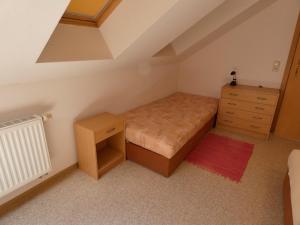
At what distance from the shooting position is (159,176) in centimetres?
210

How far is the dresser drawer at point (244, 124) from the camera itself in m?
2.90

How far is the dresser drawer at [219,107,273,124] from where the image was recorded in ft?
9.31

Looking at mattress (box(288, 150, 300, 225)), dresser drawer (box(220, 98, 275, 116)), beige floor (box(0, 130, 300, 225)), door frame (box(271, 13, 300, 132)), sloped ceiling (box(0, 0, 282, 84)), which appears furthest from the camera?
dresser drawer (box(220, 98, 275, 116))

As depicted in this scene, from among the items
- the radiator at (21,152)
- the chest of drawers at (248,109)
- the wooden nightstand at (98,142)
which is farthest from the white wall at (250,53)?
the radiator at (21,152)

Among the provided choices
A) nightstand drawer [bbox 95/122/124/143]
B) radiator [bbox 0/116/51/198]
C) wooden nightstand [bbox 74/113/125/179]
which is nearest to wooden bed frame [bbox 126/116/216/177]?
wooden nightstand [bbox 74/113/125/179]

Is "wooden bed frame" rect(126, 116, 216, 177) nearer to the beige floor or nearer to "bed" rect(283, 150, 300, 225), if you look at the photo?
the beige floor

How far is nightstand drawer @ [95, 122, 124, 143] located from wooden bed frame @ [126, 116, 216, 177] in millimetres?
263

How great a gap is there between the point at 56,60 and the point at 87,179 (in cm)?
128

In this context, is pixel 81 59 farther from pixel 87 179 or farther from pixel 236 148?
pixel 236 148

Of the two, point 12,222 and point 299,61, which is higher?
point 299,61

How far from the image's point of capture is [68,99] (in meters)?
1.95

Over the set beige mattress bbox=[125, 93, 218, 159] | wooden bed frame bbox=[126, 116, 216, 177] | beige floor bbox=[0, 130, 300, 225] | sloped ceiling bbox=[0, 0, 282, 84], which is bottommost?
beige floor bbox=[0, 130, 300, 225]

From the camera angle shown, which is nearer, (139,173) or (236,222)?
(236,222)

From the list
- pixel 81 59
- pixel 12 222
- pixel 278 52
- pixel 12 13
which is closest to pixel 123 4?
pixel 81 59
